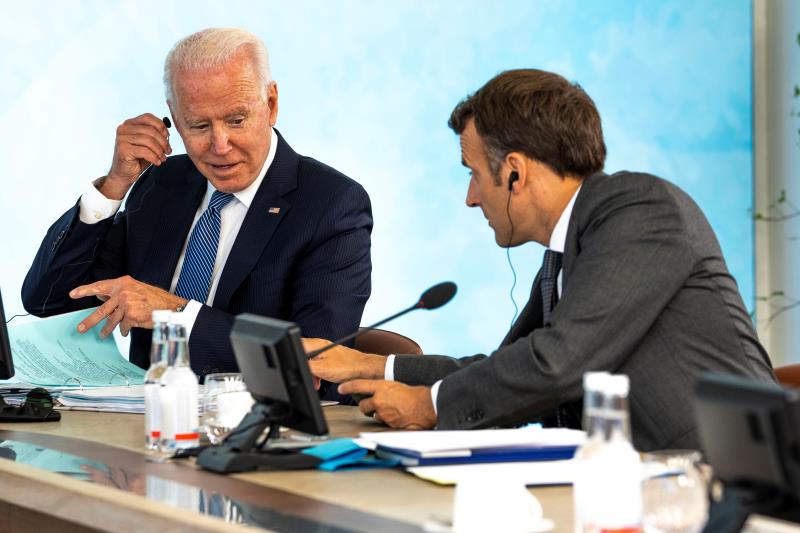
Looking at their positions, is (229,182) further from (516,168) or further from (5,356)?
(516,168)

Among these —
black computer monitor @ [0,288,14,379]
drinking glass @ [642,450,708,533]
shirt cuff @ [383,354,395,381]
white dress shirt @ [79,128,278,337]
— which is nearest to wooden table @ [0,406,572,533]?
drinking glass @ [642,450,708,533]

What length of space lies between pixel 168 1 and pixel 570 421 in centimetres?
271

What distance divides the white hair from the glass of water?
1152mm

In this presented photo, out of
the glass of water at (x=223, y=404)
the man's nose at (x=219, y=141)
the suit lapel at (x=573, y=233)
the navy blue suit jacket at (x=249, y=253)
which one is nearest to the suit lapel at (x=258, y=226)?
the navy blue suit jacket at (x=249, y=253)

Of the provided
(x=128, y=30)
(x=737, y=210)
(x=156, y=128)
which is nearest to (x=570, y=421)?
(x=156, y=128)

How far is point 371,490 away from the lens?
1.55 meters

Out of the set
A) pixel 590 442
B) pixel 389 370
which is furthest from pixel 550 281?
pixel 590 442

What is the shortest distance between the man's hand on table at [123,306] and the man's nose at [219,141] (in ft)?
1.51

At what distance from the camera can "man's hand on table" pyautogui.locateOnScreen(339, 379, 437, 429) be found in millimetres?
2127

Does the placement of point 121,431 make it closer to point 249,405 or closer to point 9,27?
point 249,405

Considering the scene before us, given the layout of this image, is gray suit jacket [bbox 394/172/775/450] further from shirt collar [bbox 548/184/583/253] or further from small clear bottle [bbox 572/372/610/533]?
small clear bottle [bbox 572/372/610/533]

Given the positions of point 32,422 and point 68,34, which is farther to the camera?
point 68,34

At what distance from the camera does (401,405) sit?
7.00 feet

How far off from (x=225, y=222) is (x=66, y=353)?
0.64 meters
